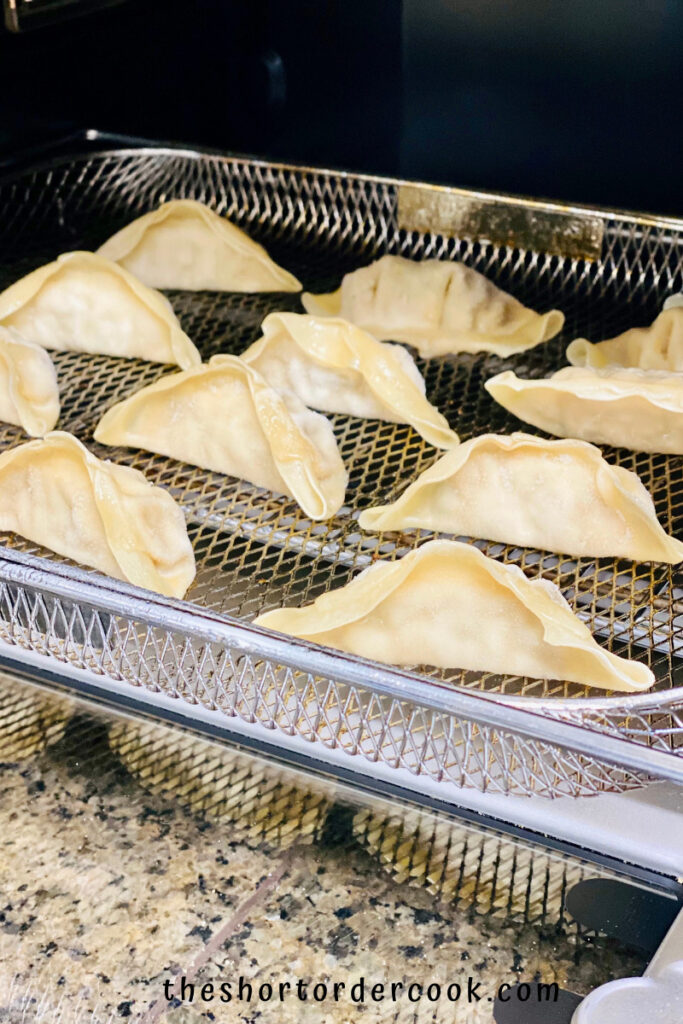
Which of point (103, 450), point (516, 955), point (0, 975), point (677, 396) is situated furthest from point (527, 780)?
point (103, 450)

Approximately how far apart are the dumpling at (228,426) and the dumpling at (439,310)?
9.8 inches

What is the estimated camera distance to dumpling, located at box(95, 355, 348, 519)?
4.21 feet

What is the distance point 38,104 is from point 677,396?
3.56 ft

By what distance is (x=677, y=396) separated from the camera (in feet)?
4.10

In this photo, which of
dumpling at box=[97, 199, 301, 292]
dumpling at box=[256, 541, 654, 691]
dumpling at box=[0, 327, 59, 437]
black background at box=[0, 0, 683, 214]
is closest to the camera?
dumpling at box=[256, 541, 654, 691]

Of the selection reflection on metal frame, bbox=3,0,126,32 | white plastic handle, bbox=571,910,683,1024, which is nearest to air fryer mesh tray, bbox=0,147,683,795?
white plastic handle, bbox=571,910,683,1024

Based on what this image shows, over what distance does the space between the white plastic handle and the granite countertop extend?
0.19 ft

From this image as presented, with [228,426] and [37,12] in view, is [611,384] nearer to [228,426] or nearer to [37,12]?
[228,426]

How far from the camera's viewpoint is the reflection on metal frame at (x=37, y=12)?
1.21 m

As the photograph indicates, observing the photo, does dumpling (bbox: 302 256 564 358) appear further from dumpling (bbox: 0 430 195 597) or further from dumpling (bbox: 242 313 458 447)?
dumpling (bbox: 0 430 195 597)

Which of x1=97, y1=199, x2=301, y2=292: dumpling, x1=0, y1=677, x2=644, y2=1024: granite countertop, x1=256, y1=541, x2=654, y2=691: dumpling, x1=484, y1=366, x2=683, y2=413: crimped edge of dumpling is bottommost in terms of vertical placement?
x1=0, y1=677, x2=644, y2=1024: granite countertop

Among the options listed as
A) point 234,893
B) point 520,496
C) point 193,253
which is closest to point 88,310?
point 193,253

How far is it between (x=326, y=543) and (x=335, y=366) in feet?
1.14

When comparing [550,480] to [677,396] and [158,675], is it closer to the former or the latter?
[677,396]
